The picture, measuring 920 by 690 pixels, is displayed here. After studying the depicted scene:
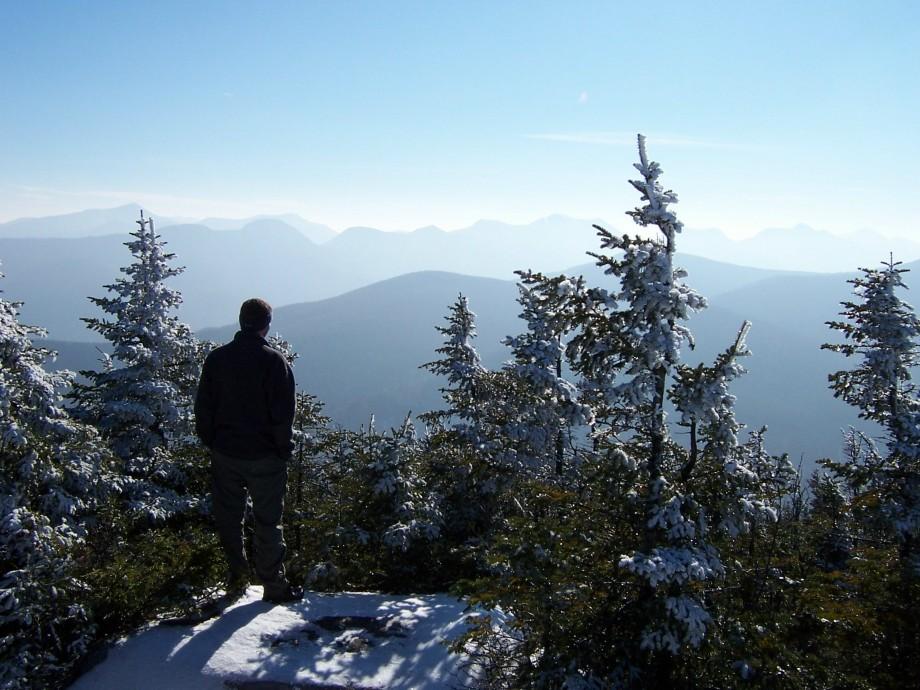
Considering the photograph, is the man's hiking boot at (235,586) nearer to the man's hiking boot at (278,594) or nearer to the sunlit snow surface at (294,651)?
A: the sunlit snow surface at (294,651)

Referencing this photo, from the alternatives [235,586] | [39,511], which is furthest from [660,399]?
[39,511]

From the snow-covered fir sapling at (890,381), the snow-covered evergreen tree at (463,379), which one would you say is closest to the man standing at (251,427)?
the snow-covered evergreen tree at (463,379)

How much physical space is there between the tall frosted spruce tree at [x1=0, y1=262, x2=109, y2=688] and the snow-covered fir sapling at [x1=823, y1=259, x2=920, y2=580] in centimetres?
1379

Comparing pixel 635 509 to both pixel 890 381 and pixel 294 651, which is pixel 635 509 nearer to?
pixel 294 651

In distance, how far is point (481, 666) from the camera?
225 inches

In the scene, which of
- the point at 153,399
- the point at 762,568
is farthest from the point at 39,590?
the point at 153,399

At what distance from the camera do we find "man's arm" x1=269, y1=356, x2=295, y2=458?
608cm

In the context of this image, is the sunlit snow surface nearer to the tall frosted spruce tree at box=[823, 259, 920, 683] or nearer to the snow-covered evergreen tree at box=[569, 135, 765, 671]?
the snow-covered evergreen tree at box=[569, 135, 765, 671]

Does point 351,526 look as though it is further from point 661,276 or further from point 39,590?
point 661,276

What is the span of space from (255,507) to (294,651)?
1.61 m

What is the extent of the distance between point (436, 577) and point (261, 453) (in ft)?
15.0

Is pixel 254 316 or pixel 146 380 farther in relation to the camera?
pixel 146 380

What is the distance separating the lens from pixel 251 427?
6148 mm

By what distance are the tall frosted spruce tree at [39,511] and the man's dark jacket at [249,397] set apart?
78.7 inches
